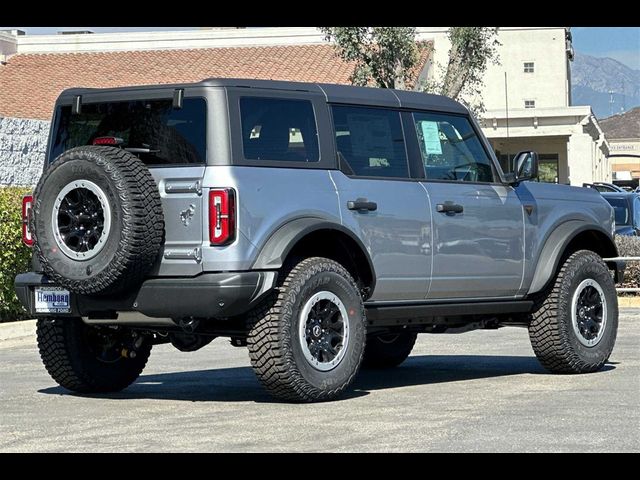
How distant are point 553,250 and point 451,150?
125cm

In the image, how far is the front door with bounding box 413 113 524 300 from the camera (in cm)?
1084

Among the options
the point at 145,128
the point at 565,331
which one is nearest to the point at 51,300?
the point at 145,128

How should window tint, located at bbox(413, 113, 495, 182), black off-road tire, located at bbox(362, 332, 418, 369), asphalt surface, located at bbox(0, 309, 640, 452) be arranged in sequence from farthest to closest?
black off-road tire, located at bbox(362, 332, 418, 369) < window tint, located at bbox(413, 113, 495, 182) < asphalt surface, located at bbox(0, 309, 640, 452)

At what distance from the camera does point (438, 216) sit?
10.7 metres

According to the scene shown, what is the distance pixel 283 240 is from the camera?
31.3 ft

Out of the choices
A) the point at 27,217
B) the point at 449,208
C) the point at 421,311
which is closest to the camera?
the point at 27,217

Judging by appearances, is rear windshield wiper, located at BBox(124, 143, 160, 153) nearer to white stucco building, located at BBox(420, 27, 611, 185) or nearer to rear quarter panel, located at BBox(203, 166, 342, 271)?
rear quarter panel, located at BBox(203, 166, 342, 271)

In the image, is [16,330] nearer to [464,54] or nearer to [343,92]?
[343,92]

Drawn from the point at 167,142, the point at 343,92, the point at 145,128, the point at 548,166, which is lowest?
the point at 548,166

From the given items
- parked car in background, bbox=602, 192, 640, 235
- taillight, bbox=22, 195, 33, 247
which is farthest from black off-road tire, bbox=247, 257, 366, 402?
parked car in background, bbox=602, 192, 640, 235

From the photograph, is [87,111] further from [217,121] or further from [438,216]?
[438,216]
